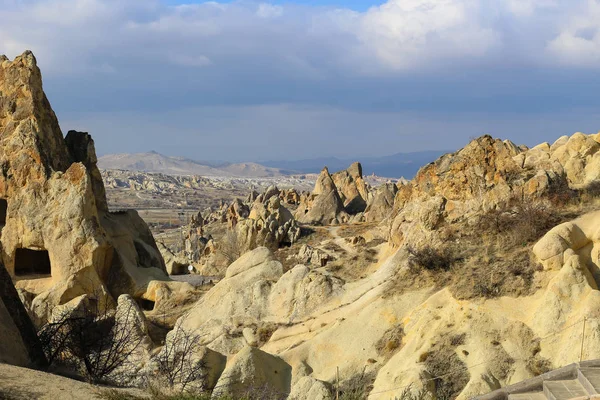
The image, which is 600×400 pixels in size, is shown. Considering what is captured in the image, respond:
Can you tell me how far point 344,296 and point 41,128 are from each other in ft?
44.6

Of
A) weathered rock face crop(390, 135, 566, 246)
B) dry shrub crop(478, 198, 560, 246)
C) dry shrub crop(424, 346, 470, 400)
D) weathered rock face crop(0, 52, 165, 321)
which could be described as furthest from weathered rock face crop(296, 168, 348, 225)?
dry shrub crop(424, 346, 470, 400)

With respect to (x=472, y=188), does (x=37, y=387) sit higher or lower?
lower

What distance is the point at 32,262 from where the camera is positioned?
2720cm

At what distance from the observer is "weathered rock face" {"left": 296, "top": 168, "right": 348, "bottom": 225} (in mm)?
52000

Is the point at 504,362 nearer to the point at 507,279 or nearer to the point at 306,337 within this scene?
the point at 507,279

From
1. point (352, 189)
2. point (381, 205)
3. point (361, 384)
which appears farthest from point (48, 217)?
point (352, 189)

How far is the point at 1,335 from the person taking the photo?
41.6 ft

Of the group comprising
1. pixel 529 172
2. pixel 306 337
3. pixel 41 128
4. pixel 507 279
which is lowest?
pixel 306 337

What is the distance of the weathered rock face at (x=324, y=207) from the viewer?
52.0 meters

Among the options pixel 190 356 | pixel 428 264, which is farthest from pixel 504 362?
pixel 190 356

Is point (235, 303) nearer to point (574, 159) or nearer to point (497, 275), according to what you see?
point (497, 275)

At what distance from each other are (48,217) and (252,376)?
1303cm

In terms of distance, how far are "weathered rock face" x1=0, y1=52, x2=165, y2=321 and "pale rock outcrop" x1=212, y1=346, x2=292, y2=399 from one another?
32.8 ft

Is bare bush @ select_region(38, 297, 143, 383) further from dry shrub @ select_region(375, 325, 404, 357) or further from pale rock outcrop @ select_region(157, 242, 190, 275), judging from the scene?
pale rock outcrop @ select_region(157, 242, 190, 275)
